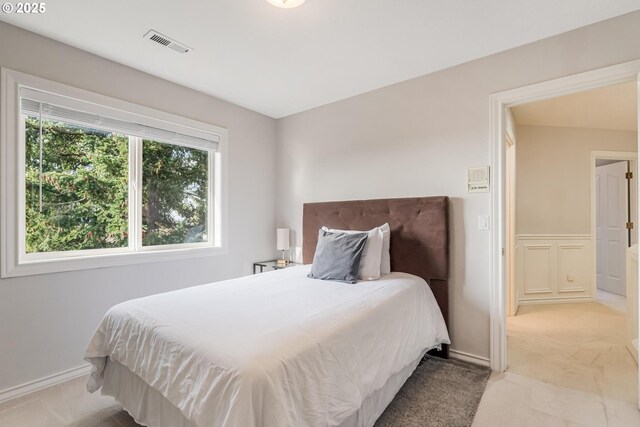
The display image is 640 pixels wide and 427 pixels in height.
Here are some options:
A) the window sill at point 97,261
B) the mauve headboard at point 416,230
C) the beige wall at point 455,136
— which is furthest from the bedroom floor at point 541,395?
the window sill at point 97,261

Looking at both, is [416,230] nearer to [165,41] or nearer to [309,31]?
[309,31]

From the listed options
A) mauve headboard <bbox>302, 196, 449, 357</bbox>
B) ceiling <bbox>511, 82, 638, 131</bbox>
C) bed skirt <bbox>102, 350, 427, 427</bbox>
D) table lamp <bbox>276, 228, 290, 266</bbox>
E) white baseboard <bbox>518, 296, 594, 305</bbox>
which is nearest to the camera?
bed skirt <bbox>102, 350, 427, 427</bbox>

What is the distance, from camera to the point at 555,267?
13.6ft

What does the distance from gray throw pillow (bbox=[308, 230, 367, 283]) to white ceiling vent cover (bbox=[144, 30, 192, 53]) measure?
6.21 feet

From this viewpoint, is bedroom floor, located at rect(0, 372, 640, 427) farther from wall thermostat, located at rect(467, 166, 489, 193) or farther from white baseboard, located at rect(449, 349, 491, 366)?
wall thermostat, located at rect(467, 166, 489, 193)

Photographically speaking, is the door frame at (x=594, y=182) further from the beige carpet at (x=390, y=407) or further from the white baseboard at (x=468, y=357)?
the beige carpet at (x=390, y=407)

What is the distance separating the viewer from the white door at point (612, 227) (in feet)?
15.1

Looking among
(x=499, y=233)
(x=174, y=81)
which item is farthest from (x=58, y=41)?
(x=499, y=233)

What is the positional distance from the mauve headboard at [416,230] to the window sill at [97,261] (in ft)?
5.36

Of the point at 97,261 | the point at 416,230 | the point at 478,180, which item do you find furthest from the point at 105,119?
the point at 478,180

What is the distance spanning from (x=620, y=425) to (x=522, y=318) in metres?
1.93

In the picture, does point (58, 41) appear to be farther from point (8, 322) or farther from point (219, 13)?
point (8, 322)

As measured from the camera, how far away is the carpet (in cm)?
173

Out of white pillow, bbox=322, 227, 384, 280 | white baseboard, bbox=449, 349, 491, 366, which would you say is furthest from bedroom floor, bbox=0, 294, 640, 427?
white pillow, bbox=322, 227, 384, 280
